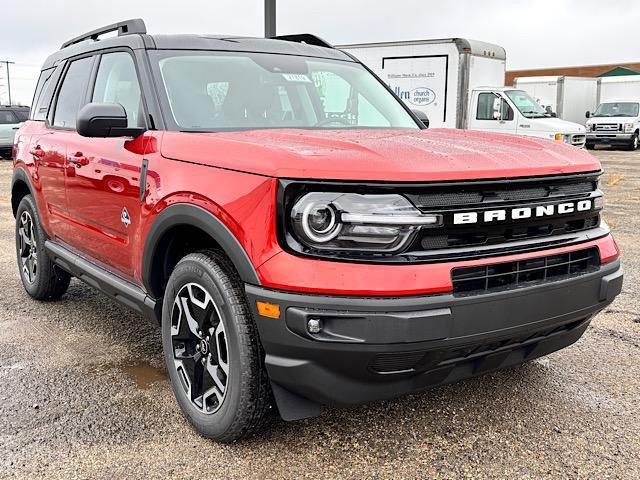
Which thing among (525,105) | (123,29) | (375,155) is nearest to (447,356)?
(375,155)

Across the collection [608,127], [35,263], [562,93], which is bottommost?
[35,263]

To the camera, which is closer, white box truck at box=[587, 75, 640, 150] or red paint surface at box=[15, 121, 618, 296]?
red paint surface at box=[15, 121, 618, 296]

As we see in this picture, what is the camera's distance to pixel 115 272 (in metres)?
3.67

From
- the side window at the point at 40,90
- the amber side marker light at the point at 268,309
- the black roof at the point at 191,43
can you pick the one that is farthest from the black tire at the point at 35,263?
the amber side marker light at the point at 268,309

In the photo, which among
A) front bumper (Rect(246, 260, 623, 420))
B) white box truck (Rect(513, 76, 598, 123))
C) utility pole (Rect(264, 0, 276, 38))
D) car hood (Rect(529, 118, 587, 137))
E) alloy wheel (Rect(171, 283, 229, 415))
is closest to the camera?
front bumper (Rect(246, 260, 623, 420))

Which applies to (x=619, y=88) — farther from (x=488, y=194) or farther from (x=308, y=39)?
(x=488, y=194)

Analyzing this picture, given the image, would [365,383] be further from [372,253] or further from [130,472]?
[130,472]

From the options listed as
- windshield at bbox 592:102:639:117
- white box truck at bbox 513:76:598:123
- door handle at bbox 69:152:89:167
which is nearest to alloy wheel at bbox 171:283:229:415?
door handle at bbox 69:152:89:167

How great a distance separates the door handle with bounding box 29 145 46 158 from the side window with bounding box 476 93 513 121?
13722 millimetres

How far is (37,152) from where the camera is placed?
4.70 meters

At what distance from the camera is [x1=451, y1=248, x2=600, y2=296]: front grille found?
238cm

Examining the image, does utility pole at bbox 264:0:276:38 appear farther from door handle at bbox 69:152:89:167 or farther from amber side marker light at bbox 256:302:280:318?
amber side marker light at bbox 256:302:280:318

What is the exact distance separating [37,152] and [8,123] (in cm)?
1843

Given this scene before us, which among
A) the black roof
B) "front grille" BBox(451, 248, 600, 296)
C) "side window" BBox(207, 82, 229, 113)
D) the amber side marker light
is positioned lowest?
the amber side marker light
